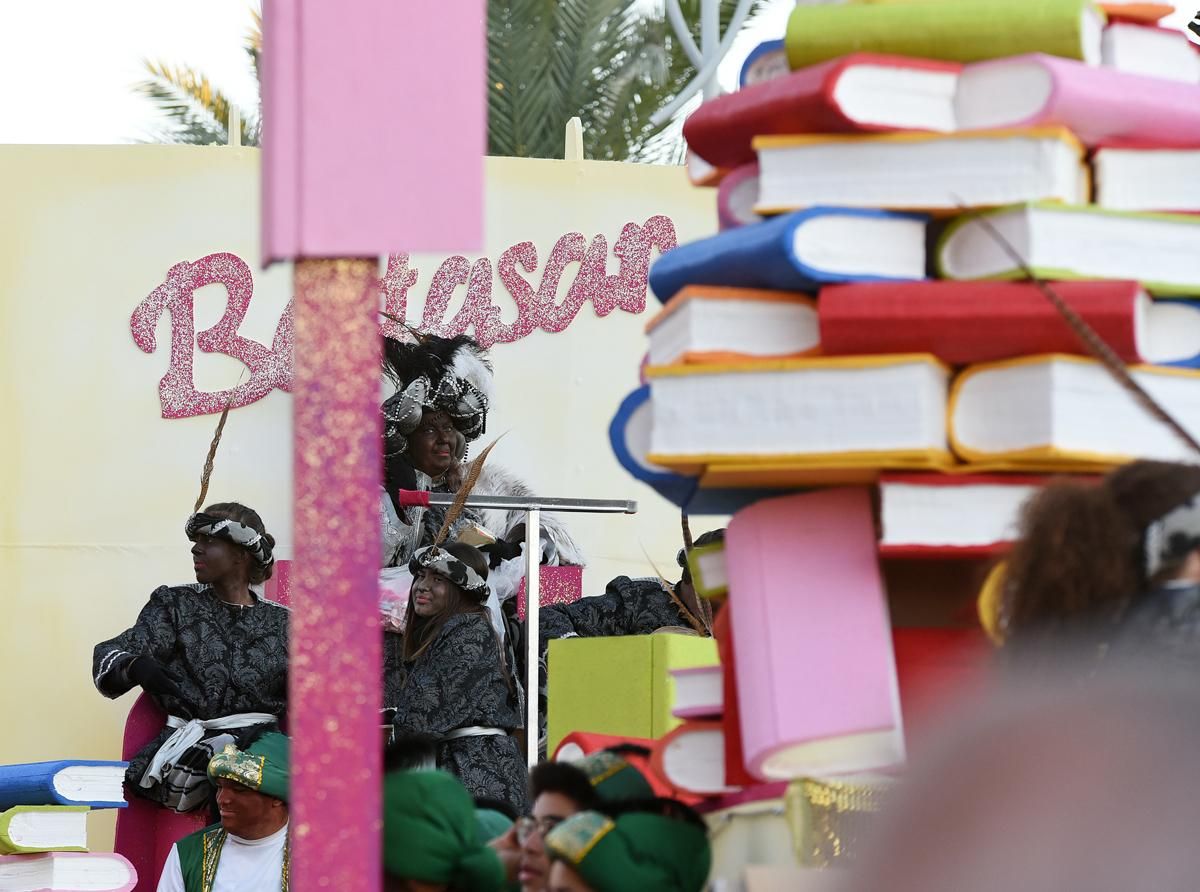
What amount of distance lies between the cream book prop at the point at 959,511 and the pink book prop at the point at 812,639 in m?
0.06

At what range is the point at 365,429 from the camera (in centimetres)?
116

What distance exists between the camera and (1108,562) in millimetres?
1053

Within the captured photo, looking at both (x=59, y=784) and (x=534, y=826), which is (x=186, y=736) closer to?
(x=59, y=784)

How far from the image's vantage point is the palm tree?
586 inches

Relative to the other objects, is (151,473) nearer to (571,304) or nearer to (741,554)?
(571,304)

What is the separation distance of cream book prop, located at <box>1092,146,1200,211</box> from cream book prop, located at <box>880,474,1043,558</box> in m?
0.22

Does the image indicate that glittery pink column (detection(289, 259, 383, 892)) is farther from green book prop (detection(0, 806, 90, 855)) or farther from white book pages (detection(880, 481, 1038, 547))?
green book prop (detection(0, 806, 90, 855))

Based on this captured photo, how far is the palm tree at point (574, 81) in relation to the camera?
14875mm

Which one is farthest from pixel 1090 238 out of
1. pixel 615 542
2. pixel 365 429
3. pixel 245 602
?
pixel 615 542

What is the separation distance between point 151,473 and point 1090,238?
243 inches

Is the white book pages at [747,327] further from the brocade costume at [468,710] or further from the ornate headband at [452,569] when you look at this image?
the ornate headband at [452,569]

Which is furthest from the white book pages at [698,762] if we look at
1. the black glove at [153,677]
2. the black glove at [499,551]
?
the black glove at [499,551]

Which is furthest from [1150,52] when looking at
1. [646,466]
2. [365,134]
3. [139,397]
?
[139,397]

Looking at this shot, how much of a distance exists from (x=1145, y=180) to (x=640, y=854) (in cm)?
59
